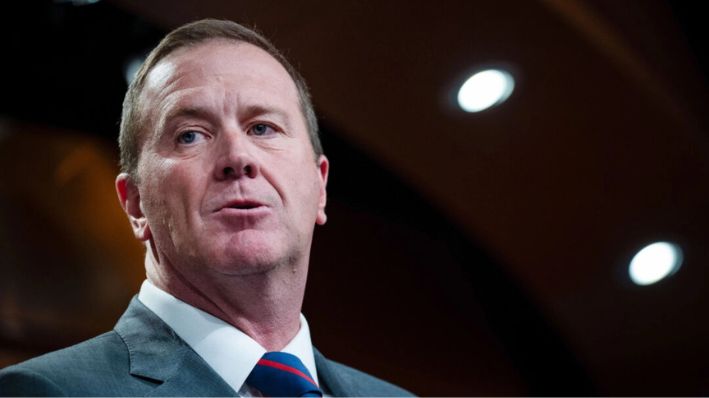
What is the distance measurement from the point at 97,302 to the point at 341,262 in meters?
1.03

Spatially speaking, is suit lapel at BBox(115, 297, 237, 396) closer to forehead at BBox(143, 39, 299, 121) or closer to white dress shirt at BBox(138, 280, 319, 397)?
white dress shirt at BBox(138, 280, 319, 397)

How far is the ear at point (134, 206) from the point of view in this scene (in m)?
1.46

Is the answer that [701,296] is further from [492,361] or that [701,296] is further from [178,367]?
[178,367]

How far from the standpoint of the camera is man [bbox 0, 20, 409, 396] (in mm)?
1268

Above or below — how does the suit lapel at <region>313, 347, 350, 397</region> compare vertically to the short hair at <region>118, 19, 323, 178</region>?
below

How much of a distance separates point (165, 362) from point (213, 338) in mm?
90

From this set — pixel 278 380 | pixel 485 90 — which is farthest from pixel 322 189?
pixel 485 90

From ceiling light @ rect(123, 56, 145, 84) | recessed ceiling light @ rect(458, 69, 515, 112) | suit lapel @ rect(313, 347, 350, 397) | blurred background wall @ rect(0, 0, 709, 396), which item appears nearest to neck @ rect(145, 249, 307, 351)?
suit lapel @ rect(313, 347, 350, 397)

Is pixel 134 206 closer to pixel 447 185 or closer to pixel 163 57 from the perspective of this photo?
pixel 163 57

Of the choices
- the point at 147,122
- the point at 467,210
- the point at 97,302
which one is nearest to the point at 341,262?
the point at 467,210

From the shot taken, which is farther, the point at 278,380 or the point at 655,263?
the point at 655,263

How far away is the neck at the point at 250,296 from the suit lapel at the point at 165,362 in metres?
0.07

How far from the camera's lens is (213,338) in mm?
1326

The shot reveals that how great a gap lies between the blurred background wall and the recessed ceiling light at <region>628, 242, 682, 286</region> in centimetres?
3
